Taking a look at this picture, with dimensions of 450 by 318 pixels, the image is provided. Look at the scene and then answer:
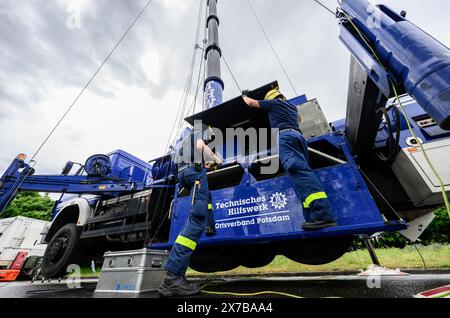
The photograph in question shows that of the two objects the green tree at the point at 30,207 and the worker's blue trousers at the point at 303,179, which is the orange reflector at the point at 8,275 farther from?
the green tree at the point at 30,207

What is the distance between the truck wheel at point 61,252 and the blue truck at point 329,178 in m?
0.02

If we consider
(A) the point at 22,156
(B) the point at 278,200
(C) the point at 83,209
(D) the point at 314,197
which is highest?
(A) the point at 22,156

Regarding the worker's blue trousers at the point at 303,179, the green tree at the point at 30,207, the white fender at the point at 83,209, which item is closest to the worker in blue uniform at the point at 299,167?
the worker's blue trousers at the point at 303,179

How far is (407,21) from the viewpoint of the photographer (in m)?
1.51

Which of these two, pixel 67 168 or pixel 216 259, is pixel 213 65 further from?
pixel 216 259

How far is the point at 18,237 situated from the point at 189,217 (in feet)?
37.9

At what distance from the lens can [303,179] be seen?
2.02 m

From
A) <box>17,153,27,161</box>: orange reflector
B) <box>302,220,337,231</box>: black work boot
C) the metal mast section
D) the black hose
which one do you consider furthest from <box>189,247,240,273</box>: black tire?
<box>17,153,27,161</box>: orange reflector

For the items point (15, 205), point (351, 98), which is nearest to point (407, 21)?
point (351, 98)

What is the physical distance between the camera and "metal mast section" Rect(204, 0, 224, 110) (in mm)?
5402

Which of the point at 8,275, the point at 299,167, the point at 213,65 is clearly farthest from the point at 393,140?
the point at 8,275

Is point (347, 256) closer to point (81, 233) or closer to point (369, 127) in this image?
point (369, 127)

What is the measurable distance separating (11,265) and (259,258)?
9.43 m
